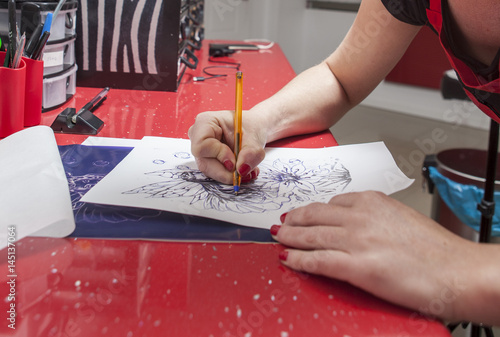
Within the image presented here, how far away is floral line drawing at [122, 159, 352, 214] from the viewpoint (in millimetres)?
540

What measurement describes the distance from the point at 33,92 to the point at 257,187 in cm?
41

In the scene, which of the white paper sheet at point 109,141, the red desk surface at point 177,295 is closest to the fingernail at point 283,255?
the red desk surface at point 177,295

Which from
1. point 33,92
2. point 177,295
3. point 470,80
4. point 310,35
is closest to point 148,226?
point 177,295

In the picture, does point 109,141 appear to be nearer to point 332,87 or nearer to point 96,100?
point 96,100

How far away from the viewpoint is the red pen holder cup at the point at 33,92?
73 cm

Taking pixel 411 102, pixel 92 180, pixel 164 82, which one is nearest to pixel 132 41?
pixel 164 82

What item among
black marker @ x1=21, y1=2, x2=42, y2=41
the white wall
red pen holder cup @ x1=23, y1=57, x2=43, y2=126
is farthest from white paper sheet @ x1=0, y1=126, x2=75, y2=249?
the white wall

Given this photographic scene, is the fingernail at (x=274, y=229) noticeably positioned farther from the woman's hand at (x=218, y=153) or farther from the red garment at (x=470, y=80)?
the red garment at (x=470, y=80)

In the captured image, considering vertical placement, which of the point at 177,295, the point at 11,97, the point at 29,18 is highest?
the point at 29,18

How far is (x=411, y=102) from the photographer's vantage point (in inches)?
143

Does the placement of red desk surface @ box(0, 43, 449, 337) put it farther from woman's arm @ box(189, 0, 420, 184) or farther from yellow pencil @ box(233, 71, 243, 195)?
woman's arm @ box(189, 0, 420, 184)

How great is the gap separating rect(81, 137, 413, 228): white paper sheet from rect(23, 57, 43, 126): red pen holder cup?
19 cm

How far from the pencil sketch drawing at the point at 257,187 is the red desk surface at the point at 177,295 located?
85 mm

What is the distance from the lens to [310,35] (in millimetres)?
3904
